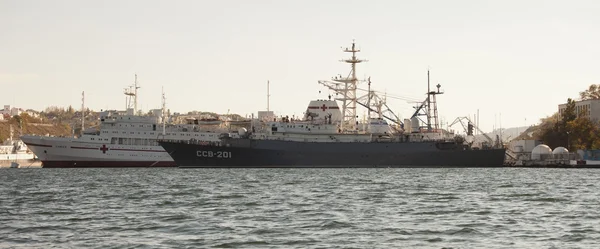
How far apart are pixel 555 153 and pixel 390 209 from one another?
74062mm

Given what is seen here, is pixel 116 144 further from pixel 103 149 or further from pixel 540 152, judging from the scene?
pixel 540 152

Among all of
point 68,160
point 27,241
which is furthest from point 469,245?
point 68,160

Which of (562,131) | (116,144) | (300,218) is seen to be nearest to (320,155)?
(116,144)

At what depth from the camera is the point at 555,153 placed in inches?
4011

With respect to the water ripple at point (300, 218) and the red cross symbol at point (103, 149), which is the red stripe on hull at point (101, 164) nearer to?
the red cross symbol at point (103, 149)

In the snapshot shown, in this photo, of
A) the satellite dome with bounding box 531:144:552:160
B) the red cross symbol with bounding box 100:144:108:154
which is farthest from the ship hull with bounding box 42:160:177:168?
the satellite dome with bounding box 531:144:552:160

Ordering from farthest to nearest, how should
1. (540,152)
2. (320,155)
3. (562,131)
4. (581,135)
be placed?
(562,131)
(581,135)
(540,152)
(320,155)

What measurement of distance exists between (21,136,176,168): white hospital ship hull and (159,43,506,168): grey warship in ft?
22.6

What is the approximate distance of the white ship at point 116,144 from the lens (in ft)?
293

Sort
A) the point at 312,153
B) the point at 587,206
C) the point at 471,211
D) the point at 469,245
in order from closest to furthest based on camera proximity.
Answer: the point at 469,245, the point at 471,211, the point at 587,206, the point at 312,153

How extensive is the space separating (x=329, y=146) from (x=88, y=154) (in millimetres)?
24486

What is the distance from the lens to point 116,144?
90062 millimetres

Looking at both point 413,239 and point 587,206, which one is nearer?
point 413,239

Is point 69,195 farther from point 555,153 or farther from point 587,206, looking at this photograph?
point 555,153
